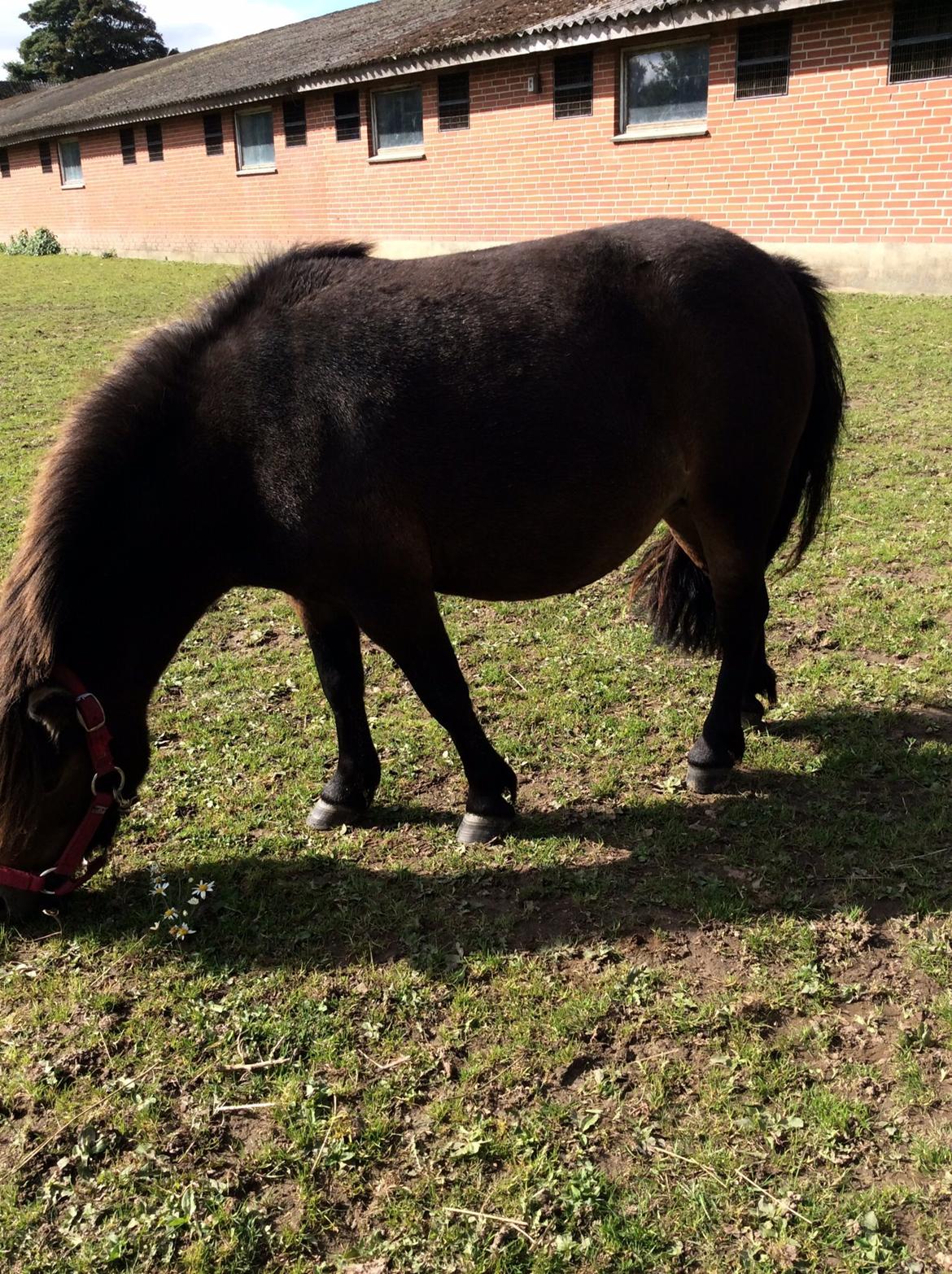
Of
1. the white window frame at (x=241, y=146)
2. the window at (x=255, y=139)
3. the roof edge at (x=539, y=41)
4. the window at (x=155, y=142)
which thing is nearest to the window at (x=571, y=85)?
the roof edge at (x=539, y=41)

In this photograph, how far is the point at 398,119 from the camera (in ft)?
64.4

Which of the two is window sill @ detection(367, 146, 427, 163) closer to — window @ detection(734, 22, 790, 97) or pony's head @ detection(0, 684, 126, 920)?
window @ detection(734, 22, 790, 97)

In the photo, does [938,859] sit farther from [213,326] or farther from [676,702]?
[213,326]

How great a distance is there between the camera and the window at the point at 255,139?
22.8 metres

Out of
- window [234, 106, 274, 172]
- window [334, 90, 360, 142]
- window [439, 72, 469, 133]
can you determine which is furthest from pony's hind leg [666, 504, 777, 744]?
window [234, 106, 274, 172]

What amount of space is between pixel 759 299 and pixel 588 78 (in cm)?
1496

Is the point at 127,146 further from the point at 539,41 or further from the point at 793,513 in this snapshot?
the point at 793,513

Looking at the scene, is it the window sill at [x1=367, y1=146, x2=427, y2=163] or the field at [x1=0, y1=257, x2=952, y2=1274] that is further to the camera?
the window sill at [x1=367, y1=146, x2=427, y2=163]

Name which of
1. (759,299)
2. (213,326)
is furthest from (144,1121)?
(759,299)

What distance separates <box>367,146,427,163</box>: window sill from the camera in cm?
1919

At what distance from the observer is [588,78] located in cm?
1602

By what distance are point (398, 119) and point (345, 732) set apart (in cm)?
1942

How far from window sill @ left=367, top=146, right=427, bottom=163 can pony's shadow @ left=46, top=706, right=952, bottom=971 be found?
1855 cm

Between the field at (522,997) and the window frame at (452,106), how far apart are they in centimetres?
1663
